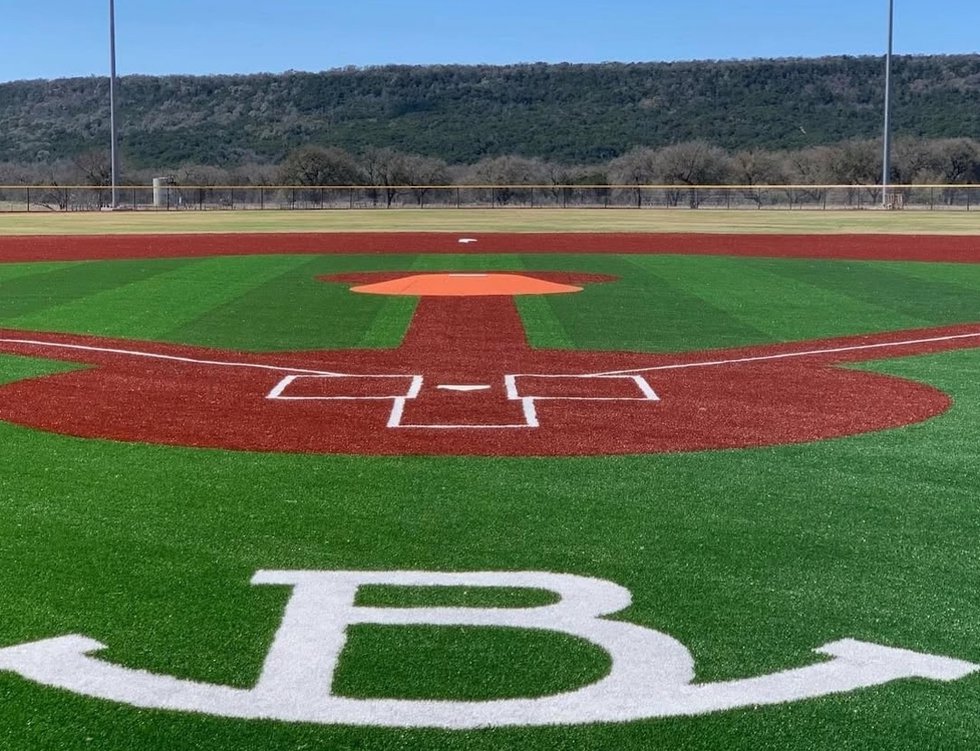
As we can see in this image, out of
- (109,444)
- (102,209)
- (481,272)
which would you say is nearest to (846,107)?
(102,209)

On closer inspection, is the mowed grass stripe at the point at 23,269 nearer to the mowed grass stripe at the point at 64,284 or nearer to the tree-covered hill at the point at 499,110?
the mowed grass stripe at the point at 64,284

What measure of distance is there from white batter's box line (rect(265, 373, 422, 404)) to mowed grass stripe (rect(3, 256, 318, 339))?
4.17 metres

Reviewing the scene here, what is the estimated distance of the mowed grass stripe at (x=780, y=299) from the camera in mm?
16859

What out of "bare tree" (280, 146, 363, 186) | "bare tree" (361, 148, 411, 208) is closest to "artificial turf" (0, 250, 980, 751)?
"bare tree" (361, 148, 411, 208)

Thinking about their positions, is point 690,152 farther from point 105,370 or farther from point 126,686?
point 126,686

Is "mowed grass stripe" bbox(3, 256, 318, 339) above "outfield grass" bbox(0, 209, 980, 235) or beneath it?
beneath

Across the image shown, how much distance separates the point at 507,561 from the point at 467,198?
6869 cm

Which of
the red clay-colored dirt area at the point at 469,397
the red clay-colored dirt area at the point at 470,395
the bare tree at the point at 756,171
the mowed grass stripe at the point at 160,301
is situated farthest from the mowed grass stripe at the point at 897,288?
the bare tree at the point at 756,171

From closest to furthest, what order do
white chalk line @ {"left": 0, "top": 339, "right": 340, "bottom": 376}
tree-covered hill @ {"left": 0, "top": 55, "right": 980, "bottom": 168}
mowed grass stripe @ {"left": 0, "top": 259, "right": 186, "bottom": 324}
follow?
white chalk line @ {"left": 0, "top": 339, "right": 340, "bottom": 376} < mowed grass stripe @ {"left": 0, "top": 259, "right": 186, "bottom": 324} < tree-covered hill @ {"left": 0, "top": 55, "right": 980, "bottom": 168}

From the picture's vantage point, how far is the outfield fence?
6222 cm

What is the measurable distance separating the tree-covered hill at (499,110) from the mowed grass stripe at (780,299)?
85.1 metres

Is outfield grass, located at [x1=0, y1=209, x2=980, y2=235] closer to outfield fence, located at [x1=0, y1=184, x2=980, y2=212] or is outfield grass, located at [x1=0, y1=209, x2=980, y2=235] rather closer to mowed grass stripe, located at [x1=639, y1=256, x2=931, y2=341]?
outfield fence, located at [x1=0, y1=184, x2=980, y2=212]

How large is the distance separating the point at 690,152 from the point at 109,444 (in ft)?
262

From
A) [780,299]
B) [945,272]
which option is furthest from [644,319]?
[945,272]
